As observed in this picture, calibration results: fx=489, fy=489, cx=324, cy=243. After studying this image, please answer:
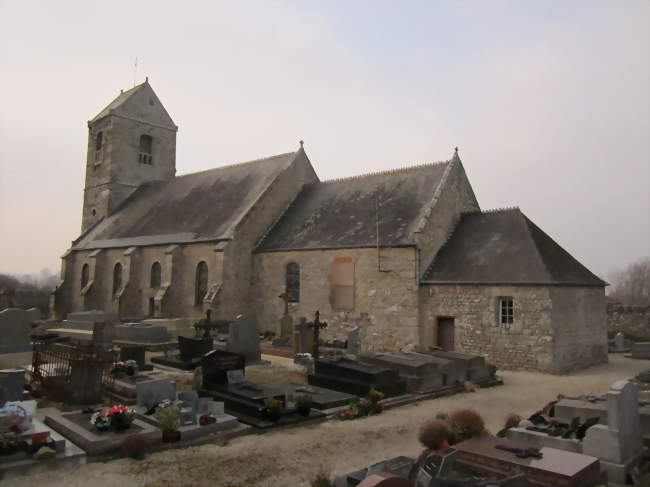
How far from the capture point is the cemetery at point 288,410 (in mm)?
6246

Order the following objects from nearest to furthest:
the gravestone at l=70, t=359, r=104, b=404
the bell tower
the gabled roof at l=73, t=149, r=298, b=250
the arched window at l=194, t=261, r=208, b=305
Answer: the gravestone at l=70, t=359, r=104, b=404 < the arched window at l=194, t=261, r=208, b=305 < the gabled roof at l=73, t=149, r=298, b=250 < the bell tower

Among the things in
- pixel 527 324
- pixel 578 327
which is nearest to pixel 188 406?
pixel 527 324

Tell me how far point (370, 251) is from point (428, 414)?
1014cm

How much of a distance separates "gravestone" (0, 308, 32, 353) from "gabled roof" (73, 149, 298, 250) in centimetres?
926

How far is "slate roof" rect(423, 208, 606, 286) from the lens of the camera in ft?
54.6

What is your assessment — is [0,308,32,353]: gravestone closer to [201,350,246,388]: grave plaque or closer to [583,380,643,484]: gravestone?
[201,350,246,388]: grave plaque

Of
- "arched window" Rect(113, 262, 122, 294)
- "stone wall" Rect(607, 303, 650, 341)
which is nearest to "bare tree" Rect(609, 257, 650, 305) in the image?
"stone wall" Rect(607, 303, 650, 341)

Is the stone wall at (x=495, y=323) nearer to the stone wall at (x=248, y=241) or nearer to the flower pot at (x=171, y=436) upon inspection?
the stone wall at (x=248, y=241)

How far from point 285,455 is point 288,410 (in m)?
1.93

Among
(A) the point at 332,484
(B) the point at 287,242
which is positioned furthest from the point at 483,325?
(A) the point at 332,484

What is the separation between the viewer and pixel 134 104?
117 ft

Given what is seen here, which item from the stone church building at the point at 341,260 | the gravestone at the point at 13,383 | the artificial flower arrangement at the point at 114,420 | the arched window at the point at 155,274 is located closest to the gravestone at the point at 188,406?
the artificial flower arrangement at the point at 114,420

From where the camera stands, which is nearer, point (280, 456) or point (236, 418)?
point (280, 456)

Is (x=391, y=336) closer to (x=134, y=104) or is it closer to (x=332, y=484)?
(x=332, y=484)
